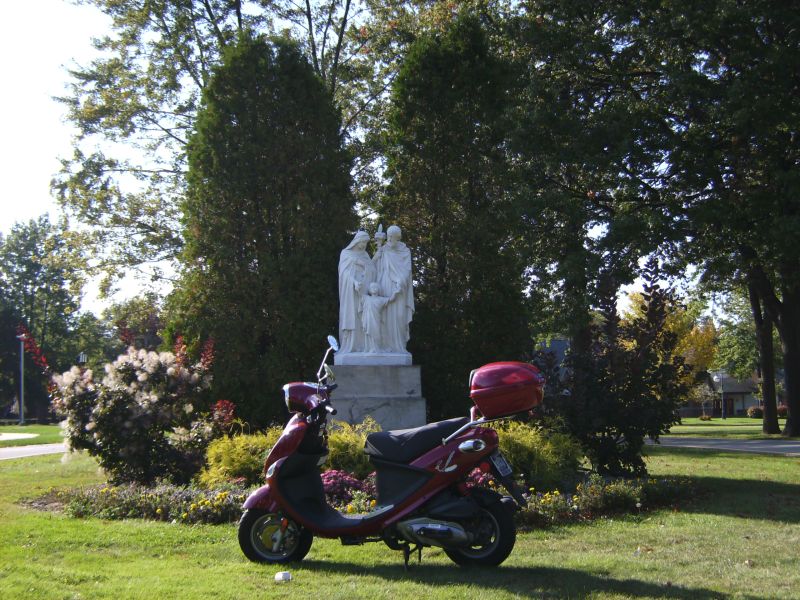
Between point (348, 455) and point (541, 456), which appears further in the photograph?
point (348, 455)

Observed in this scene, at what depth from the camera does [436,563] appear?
5938 millimetres

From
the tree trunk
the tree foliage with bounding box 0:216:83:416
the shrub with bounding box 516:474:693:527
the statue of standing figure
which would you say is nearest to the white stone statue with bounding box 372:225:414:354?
the statue of standing figure

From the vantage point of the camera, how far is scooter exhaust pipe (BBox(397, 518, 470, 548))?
5449mm

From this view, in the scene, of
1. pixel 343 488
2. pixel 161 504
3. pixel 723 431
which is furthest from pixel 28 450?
pixel 723 431

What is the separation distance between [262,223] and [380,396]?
502 centimetres

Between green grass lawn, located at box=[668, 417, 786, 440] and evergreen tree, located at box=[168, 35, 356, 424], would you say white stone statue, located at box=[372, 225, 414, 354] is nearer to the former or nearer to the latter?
evergreen tree, located at box=[168, 35, 356, 424]

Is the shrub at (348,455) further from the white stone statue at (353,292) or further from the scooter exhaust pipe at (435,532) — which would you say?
the scooter exhaust pipe at (435,532)

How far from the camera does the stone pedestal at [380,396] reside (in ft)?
40.7

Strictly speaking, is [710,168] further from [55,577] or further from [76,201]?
[76,201]

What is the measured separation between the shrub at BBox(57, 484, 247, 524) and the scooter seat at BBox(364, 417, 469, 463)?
2.62 metres

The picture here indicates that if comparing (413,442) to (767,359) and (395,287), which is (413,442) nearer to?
(395,287)

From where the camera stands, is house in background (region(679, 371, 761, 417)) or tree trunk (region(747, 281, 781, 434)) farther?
house in background (region(679, 371, 761, 417))

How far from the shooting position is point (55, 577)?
5215 millimetres

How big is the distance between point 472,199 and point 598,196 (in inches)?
157
